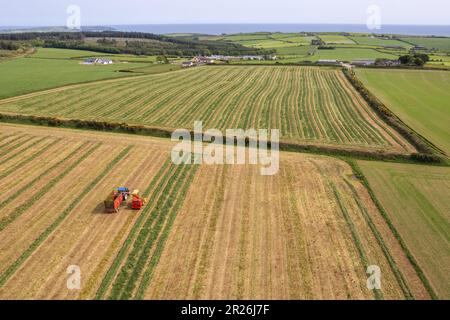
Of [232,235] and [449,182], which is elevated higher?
[449,182]

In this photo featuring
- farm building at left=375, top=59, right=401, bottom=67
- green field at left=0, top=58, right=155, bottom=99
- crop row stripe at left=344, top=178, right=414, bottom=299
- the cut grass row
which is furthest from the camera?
farm building at left=375, top=59, right=401, bottom=67

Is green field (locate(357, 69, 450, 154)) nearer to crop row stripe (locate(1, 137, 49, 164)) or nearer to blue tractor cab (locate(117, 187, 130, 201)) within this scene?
blue tractor cab (locate(117, 187, 130, 201))

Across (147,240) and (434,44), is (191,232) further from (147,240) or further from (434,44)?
(434,44)

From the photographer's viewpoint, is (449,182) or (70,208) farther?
(449,182)

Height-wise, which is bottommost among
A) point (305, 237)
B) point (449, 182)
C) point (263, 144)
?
point (305, 237)

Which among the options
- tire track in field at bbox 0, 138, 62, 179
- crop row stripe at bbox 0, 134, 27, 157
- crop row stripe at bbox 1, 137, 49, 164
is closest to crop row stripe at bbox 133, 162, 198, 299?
tire track in field at bbox 0, 138, 62, 179
